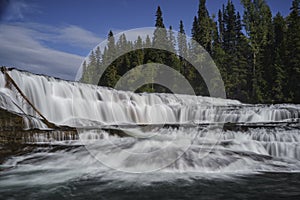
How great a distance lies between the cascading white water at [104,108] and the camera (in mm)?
10422

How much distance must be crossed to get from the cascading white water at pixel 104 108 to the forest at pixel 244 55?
10.9m

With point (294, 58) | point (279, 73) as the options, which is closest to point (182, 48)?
point (279, 73)

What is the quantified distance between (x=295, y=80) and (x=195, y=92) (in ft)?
44.7

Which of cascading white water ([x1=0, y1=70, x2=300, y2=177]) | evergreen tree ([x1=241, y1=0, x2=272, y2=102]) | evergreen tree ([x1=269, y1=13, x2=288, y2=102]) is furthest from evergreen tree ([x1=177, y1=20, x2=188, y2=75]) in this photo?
cascading white water ([x1=0, y1=70, x2=300, y2=177])

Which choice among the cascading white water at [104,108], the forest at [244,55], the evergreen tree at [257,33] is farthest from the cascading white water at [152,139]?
the evergreen tree at [257,33]

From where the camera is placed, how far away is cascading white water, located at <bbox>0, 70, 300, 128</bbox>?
10.4 metres

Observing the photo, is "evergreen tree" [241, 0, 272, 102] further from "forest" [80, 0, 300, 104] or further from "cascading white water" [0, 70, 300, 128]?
"cascading white water" [0, 70, 300, 128]

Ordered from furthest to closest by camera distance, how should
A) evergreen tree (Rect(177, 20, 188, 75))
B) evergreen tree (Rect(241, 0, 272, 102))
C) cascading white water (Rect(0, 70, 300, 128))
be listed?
evergreen tree (Rect(177, 20, 188, 75)), evergreen tree (Rect(241, 0, 272, 102)), cascading white water (Rect(0, 70, 300, 128))

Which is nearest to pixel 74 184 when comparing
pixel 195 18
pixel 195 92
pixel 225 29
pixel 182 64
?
pixel 195 92

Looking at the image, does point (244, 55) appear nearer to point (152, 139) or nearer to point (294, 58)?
point (294, 58)

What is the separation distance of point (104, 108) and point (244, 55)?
97.1 feet

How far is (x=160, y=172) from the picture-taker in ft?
16.2

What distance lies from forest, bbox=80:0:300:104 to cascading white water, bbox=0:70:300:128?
10.9 m

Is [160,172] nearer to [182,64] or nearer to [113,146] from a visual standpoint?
[113,146]
